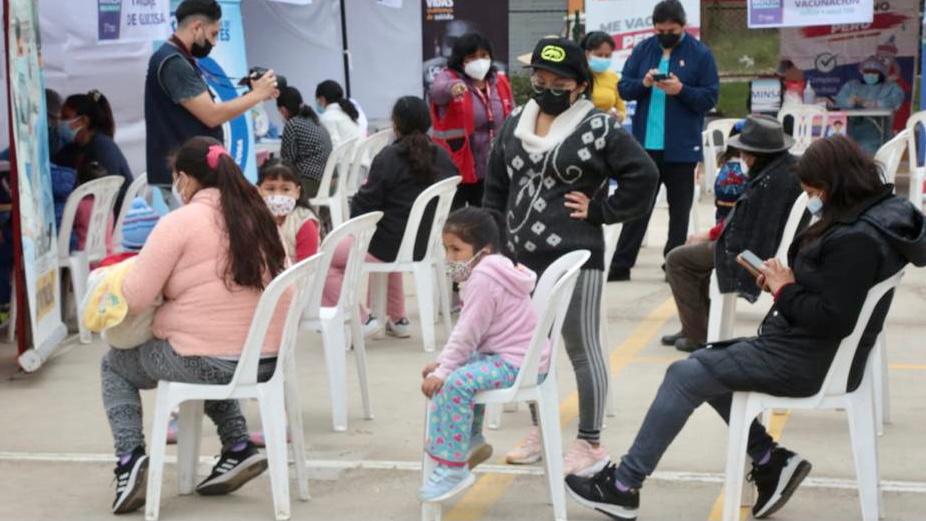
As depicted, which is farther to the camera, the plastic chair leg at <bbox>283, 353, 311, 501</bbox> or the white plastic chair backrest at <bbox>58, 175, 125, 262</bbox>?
the white plastic chair backrest at <bbox>58, 175, 125, 262</bbox>

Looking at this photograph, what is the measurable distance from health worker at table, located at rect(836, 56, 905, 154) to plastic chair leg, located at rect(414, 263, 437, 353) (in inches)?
418

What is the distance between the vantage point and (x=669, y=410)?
4.87 meters

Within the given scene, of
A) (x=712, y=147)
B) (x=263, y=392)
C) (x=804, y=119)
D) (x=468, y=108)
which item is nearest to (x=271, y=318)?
(x=263, y=392)

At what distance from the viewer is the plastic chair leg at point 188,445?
5.56 metres

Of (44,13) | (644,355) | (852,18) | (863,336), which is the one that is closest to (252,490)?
(863,336)

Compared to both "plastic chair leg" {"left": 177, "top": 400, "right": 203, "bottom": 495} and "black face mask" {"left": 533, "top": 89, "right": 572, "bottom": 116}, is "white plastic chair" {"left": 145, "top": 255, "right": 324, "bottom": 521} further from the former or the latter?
"black face mask" {"left": 533, "top": 89, "right": 572, "bottom": 116}

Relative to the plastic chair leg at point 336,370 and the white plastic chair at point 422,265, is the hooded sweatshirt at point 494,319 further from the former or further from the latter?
the white plastic chair at point 422,265

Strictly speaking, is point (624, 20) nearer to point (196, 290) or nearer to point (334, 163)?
point (334, 163)

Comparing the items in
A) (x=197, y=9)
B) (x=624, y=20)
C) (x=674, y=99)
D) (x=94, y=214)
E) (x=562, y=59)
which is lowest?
(x=94, y=214)

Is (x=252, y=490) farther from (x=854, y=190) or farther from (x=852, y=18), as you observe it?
(x=852, y=18)

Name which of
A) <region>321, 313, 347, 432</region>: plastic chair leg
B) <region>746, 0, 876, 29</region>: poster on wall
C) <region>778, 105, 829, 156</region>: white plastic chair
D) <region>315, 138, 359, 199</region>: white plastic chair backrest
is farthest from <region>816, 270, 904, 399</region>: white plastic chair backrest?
<region>778, 105, 829, 156</region>: white plastic chair

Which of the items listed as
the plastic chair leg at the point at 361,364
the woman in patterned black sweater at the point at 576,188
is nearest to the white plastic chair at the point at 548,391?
the woman in patterned black sweater at the point at 576,188

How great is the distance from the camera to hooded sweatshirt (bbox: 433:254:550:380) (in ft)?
16.4

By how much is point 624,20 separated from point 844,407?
30.9 feet
